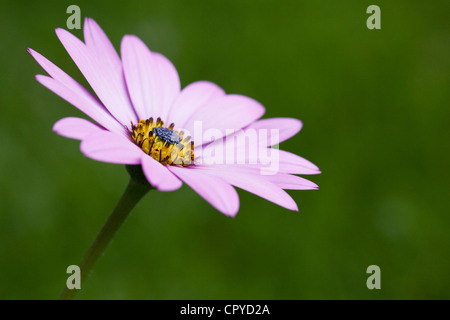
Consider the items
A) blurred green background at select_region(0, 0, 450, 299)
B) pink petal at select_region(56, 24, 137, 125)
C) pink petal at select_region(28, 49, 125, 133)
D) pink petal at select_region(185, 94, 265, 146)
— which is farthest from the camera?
blurred green background at select_region(0, 0, 450, 299)

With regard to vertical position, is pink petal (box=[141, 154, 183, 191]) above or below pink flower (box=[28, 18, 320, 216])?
below

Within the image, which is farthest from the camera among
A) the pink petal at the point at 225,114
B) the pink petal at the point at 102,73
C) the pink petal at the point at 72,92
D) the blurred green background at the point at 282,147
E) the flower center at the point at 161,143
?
the blurred green background at the point at 282,147

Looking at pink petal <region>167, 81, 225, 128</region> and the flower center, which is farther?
pink petal <region>167, 81, 225, 128</region>

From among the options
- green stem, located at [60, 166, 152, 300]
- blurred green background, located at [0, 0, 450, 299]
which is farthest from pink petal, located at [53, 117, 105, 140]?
blurred green background, located at [0, 0, 450, 299]

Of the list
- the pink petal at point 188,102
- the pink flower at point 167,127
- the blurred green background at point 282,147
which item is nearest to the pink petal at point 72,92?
the pink flower at point 167,127

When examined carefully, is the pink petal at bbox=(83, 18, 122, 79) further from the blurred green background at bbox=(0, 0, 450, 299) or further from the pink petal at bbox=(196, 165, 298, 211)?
the blurred green background at bbox=(0, 0, 450, 299)

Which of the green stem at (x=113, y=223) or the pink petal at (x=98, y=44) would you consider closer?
the green stem at (x=113, y=223)

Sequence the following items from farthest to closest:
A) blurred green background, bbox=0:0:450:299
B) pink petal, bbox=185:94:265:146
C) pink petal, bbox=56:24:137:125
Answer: blurred green background, bbox=0:0:450:299
pink petal, bbox=185:94:265:146
pink petal, bbox=56:24:137:125

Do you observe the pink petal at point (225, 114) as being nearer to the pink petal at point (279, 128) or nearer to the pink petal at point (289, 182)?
the pink petal at point (279, 128)

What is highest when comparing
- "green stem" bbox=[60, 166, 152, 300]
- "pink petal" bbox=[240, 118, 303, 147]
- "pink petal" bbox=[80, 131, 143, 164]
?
"pink petal" bbox=[240, 118, 303, 147]
